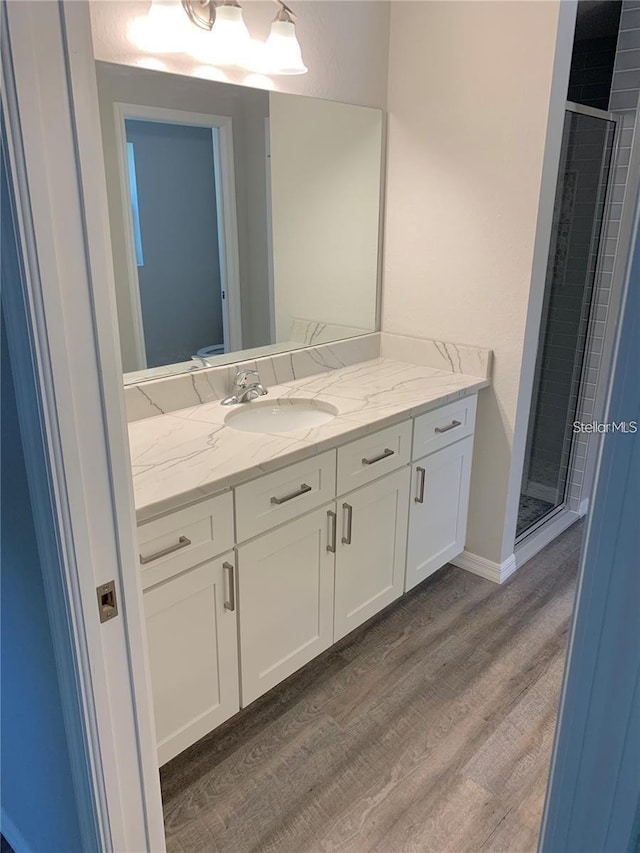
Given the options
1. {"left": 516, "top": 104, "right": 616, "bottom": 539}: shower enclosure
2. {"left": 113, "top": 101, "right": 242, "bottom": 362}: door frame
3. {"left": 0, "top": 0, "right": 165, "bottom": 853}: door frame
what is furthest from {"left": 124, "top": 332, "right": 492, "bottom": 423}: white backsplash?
{"left": 0, "top": 0, "right": 165, "bottom": 853}: door frame

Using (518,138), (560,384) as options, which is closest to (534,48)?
(518,138)

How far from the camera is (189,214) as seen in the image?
2.07 m

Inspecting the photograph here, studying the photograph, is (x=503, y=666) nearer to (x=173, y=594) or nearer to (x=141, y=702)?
(x=173, y=594)

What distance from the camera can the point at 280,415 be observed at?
7.35ft

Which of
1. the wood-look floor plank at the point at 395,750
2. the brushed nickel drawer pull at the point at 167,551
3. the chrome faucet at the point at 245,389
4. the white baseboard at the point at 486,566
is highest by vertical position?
the chrome faucet at the point at 245,389

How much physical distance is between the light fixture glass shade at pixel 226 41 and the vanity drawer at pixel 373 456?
127 centimetres

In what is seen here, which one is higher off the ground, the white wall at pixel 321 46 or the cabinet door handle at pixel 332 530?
the white wall at pixel 321 46

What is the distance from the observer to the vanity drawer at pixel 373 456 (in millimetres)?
1961

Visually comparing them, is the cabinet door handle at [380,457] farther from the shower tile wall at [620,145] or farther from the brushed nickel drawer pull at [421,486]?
the shower tile wall at [620,145]

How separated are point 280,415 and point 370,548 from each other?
0.56 m

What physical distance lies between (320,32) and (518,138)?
807 millimetres

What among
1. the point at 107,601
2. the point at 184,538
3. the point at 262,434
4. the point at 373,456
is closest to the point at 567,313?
the point at 373,456

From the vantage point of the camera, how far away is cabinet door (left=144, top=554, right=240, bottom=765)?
154cm

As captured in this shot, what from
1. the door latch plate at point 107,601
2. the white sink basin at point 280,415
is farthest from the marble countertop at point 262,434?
the door latch plate at point 107,601
